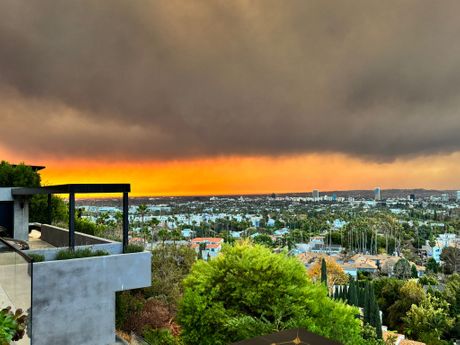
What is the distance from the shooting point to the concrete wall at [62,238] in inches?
533

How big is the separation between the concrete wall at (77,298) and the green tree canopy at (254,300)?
2.46 metres

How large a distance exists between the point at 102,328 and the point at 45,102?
68.7 feet

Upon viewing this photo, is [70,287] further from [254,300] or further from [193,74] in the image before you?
[193,74]

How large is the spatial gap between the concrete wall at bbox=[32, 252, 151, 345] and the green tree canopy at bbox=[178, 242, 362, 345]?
2.46m

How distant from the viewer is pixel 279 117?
147ft

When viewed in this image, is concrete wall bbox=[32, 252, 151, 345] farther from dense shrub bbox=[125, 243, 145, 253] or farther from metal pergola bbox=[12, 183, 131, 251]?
metal pergola bbox=[12, 183, 131, 251]

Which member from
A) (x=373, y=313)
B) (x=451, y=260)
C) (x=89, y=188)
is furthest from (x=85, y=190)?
(x=451, y=260)

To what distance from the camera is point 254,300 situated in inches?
455

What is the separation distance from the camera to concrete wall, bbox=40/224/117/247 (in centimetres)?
1353

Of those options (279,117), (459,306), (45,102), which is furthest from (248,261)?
(459,306)

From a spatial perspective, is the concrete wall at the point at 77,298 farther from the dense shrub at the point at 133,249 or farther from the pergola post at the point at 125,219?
the pergola post at the point at 125,219

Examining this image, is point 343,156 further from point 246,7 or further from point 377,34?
point 246,7

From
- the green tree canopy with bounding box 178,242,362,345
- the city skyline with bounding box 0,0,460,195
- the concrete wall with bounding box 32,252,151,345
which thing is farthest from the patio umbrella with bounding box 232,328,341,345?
the city skyline with bounding box 0,0,460,195

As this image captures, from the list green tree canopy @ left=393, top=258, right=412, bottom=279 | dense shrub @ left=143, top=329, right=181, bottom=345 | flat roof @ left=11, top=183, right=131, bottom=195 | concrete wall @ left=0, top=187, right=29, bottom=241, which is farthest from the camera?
green tree canopy @ left=393, top=258, right=412, bottom=279
